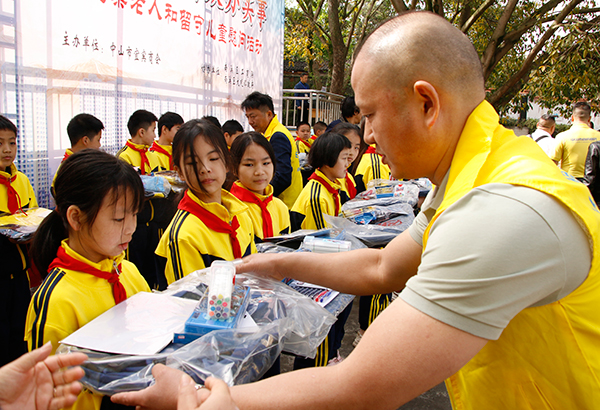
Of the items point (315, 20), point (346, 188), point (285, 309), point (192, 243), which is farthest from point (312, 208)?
point (315, 20)

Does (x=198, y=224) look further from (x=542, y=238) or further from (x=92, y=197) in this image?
(x=542, y=238)

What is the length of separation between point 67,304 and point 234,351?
2.32ft

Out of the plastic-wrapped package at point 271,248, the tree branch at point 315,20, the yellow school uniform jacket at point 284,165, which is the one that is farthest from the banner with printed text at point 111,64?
the tree branch at point 315,20

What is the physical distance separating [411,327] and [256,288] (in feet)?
2.48

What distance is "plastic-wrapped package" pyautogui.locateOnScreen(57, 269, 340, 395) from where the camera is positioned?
998 millimetres

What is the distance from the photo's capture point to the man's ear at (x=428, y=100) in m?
0.98

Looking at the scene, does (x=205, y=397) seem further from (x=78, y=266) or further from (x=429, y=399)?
(x=429, y=399)

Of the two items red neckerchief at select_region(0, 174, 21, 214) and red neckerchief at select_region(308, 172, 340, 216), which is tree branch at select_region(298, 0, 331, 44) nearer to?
red neckerchief at select_region(308, 172, 340, 216)

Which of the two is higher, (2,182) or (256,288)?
(2,182)

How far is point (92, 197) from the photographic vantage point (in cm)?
151

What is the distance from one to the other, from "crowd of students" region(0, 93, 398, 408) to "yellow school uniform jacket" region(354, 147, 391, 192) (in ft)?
1.92

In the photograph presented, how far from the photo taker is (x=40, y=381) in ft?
3.34

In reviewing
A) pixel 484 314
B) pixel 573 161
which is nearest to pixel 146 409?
pixel 484 314

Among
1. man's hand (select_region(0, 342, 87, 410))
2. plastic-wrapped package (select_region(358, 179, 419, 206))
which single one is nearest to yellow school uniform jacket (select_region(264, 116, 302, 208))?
plastic-wrapped package (select_region(358, 179, 419, 206))
